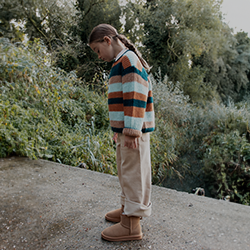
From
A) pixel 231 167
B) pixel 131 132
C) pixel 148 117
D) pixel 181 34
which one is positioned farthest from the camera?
pixel 181 34

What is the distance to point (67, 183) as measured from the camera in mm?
2377

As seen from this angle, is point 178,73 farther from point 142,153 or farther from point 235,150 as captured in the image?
point 142,153

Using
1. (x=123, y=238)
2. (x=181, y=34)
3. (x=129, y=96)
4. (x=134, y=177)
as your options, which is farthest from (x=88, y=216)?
(x=181, y=34)

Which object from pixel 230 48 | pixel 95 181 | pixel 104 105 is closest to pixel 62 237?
pixel 95 181

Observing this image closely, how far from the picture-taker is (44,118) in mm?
3361

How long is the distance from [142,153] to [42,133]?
6.85 ft

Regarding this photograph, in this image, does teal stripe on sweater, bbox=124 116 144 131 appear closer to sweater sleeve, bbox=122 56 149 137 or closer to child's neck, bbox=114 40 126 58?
sweater sleeve, bbox=122 56 149 137

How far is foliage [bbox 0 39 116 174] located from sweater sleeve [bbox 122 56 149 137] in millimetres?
1845

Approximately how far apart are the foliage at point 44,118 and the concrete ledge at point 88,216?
425 mm

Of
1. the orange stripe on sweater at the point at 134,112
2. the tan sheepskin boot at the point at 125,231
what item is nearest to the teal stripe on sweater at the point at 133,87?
the orange stripe on sweater at the point at 134,112

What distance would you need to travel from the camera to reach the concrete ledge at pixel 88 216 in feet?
4.97

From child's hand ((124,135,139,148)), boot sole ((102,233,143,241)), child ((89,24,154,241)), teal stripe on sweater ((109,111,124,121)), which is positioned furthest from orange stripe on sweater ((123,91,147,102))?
boot sole ((102,233,143,241))

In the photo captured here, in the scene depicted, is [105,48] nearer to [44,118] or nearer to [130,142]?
[130,142]

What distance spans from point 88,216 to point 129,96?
3.43 feet
